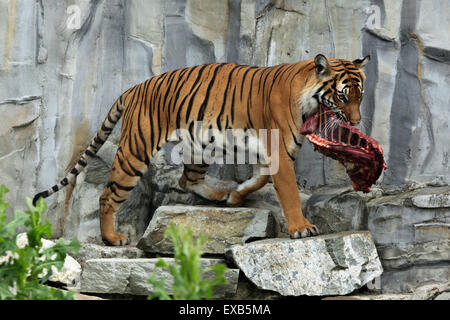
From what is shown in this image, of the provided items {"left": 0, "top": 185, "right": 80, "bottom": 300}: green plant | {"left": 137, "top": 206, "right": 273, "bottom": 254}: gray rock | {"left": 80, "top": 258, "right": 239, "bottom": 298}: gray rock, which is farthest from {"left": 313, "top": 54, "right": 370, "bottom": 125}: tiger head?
{"left": 0, "top": 185, "right": 80, "bottom": 300}: green plant

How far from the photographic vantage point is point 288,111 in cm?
550

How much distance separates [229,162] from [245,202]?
415 millimetres

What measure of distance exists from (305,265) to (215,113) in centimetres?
171

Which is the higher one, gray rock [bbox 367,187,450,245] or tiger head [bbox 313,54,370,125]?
tiger head [bbox 313,54,370,125]

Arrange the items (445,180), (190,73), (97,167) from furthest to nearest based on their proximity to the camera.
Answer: (97,167), (190,73), (445,180)

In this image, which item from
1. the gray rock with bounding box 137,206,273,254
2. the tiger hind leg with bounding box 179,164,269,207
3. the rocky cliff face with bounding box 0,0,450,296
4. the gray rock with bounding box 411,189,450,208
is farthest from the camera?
the tiger hind leg with bounding box 179,164,269,207

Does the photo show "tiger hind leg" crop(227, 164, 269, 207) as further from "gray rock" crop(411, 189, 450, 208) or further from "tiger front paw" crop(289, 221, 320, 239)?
"gray rock" crop(411, 189, 450, 208)

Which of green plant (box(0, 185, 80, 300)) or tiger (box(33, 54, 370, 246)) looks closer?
green plant (box(0, 185, 80, 300))

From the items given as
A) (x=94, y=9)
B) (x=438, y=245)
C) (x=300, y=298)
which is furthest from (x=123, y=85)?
(x=438, y=245)

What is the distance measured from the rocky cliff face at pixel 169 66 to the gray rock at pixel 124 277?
1.43 meters

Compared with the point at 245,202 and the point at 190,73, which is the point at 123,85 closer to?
the point at 190,73

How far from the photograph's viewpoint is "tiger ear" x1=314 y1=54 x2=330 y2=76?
534 centimetres

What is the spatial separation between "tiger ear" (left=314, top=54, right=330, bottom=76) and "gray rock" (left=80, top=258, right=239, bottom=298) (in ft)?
5.70

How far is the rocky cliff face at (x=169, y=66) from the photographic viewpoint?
6.00 metres
